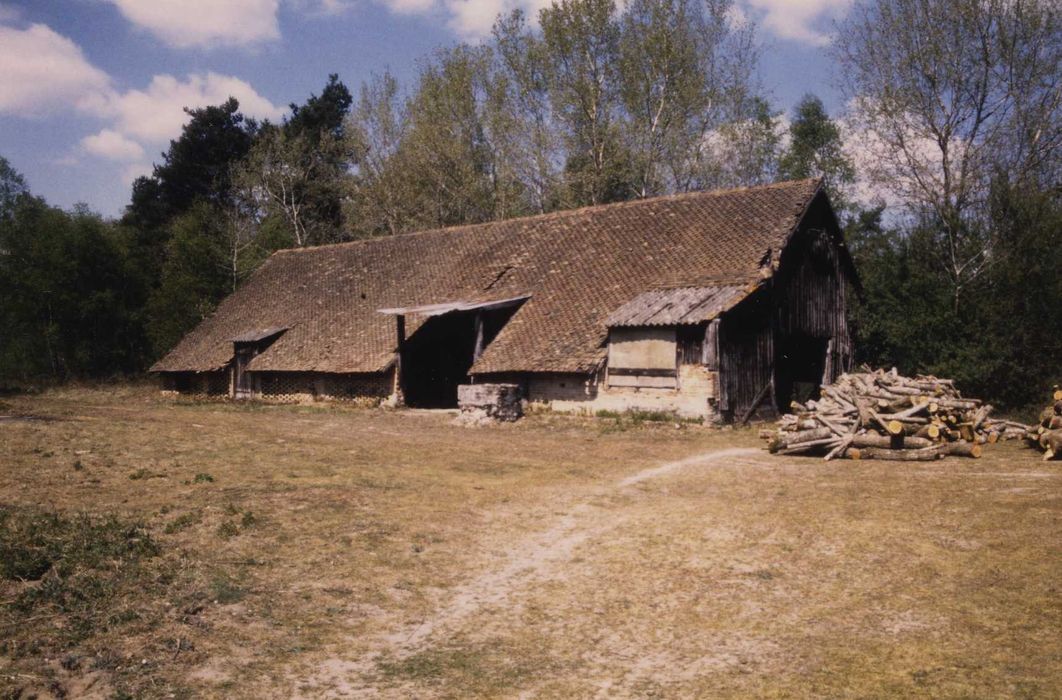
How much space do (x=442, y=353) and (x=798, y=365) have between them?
11625mm

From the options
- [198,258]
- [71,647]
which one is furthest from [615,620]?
[198,258]

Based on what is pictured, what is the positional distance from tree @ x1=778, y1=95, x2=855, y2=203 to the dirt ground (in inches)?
1049

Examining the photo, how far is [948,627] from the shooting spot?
621 centimetres

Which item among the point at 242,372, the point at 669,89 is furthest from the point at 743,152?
the point at 242,372

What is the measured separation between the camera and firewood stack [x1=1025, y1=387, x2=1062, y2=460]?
512 inches

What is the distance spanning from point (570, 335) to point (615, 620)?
15.1m

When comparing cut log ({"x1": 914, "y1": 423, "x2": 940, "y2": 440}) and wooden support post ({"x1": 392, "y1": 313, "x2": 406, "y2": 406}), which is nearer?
cut log ({"x1": 914, "y1": 423, "x2": 940, "y2": 440})

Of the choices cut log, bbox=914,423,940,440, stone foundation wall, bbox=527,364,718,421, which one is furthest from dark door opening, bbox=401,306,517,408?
cut log, bbox=914,423,940,440

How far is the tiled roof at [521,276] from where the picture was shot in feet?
71.0

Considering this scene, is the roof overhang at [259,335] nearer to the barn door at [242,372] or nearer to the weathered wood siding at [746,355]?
the barn door at [242,372]

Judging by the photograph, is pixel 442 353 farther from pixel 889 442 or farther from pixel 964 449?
pixel 964 449

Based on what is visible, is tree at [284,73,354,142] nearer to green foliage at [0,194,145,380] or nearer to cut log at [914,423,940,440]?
green foliage at [0,194,145,380]

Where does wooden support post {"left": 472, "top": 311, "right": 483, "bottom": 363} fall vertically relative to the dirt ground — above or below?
above

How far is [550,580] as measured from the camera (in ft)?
24.9
